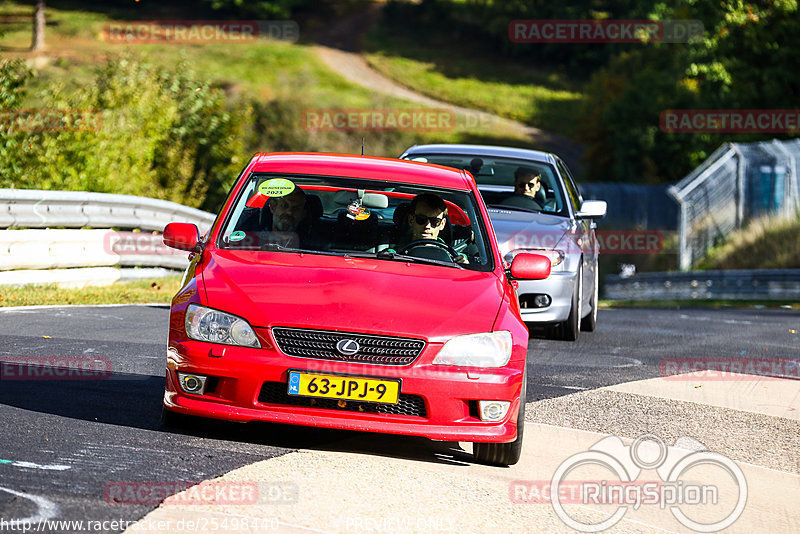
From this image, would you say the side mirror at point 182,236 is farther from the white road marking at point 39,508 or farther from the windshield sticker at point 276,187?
the white road marking at point 39,508

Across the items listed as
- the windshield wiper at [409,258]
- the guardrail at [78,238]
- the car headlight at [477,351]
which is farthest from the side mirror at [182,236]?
the guardrail at [78,238]

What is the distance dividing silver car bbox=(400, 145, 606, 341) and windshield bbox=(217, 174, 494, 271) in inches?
106

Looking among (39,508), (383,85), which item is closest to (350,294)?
(39,508)

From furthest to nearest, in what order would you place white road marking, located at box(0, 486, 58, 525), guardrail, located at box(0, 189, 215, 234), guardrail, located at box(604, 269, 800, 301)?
1. guardrail, located at box(604, 269, 800, 301)
2. guardrail, located at box(0, 189, 215, 234)
3. white road marking, located at box(0, 486, 58, 525)

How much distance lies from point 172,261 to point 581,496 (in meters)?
12.0

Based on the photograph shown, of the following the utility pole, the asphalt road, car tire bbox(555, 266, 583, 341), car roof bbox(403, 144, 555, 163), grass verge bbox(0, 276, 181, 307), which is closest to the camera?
the asphalt road

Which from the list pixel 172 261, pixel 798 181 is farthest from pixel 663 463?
pixel 798 181

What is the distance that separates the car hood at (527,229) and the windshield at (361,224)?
3.16 meters

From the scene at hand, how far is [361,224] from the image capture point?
7.37 m

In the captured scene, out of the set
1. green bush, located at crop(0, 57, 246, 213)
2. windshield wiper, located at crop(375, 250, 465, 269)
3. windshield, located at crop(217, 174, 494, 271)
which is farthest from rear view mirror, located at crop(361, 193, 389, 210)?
green bush, located at crop(0, 57, 246, 213)

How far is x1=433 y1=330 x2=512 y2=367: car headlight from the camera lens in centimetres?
616

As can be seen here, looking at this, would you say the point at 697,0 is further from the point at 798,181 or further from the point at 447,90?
the point at 447,90

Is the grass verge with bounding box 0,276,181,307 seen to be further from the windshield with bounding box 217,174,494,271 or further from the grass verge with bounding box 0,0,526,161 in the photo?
the grass verge with bounding box 0,0,526,161

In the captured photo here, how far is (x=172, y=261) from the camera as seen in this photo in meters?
17.2
